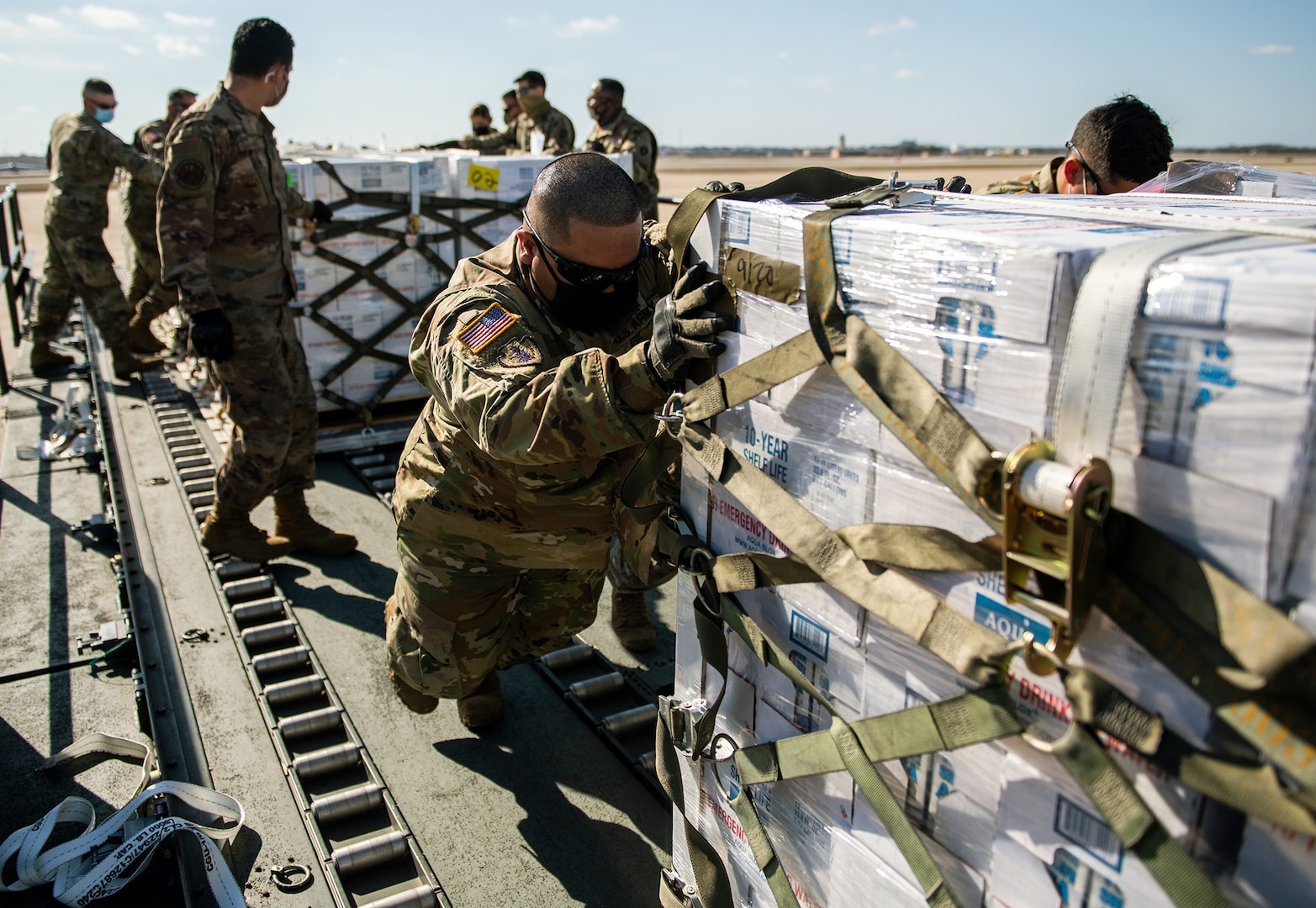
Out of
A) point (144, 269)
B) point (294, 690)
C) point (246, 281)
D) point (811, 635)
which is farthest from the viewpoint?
point (144, 269)

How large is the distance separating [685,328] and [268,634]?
247cm

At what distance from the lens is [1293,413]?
945mm

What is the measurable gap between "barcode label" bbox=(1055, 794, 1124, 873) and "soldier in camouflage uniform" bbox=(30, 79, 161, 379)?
24.7 ft

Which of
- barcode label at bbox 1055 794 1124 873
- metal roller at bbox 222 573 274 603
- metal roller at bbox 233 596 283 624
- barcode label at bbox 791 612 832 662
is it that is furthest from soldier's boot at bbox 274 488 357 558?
barcode label at bbox 1055 794 1124 873

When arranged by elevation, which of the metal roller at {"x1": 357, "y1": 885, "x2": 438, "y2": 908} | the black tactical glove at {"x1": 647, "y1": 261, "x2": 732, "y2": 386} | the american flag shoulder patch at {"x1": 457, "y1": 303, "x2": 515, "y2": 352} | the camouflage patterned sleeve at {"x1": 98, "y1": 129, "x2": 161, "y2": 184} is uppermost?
the camouflage patterned sleeve at {"x1": 98, "y1": 129, "x2": 161, "y2": 184}

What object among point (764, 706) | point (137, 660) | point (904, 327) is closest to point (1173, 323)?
point (904, 327)

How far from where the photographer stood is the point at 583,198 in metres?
2.21

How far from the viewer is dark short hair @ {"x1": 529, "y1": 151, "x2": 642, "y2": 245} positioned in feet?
7.27

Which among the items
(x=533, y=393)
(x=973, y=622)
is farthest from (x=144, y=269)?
(x=973, y=622)

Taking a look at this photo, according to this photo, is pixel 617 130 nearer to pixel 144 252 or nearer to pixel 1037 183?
pixel 144 252

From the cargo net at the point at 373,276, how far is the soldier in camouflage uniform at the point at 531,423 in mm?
2786

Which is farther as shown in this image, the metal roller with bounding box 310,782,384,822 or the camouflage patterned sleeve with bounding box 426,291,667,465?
the metal roller with bounding box 310,782,384,822

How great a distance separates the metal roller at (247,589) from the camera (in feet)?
12.7

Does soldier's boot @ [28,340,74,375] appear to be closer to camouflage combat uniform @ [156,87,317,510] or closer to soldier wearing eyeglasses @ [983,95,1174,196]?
camouflage combat uniform @ [156,87,317,510]
